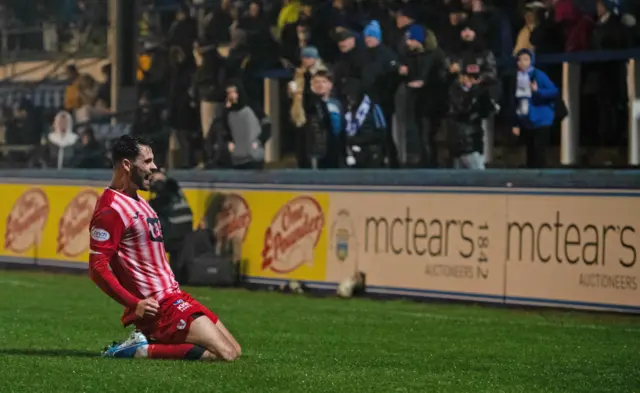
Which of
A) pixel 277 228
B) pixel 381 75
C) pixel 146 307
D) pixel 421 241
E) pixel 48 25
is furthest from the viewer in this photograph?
pixel 48 25

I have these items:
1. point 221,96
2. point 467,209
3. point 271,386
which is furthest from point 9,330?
point 221,96

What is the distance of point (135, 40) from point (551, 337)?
10804 millimetres

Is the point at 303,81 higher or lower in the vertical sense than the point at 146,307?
higher

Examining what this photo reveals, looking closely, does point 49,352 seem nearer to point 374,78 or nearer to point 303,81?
point 374,78

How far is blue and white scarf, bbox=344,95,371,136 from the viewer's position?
16.9m

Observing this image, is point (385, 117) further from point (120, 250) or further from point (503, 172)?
point (120, 250)

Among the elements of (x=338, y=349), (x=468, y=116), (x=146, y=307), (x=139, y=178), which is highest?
(x=468, y=116)

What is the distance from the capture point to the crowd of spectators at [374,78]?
49.7 feet

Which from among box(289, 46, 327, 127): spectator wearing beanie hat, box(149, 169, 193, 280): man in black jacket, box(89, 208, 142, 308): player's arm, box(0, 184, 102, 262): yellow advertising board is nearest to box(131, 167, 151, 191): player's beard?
box(89, 208, 142, 308): player's arm

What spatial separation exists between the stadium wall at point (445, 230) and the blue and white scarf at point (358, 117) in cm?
58

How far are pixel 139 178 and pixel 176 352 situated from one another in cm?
121

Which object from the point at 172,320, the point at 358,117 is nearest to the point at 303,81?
the point at 358,117

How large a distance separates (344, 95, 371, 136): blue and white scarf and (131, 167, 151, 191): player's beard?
777 cm

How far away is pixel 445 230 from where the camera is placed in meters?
15.7
